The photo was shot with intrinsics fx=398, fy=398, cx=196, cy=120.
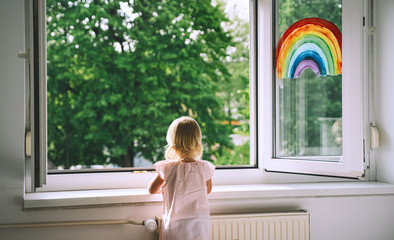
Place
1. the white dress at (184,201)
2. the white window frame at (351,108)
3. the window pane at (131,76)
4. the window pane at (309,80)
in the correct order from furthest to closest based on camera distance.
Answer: the window pane at (131,76), the window pane at (309,80), the white window frame at (351,108), the white dress at (184,201)

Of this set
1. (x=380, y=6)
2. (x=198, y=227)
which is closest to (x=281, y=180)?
(x=198, y=227)

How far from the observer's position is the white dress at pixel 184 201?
5.77 feet

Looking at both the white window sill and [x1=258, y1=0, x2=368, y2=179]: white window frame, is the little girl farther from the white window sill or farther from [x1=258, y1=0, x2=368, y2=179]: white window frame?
[x1=258, y1=0, x2=368, y2=179]: white window frame

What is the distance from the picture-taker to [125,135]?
5.16 metres

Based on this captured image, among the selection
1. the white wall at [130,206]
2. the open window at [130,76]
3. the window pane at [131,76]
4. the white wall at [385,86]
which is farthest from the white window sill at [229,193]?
the window pane at [131,76]

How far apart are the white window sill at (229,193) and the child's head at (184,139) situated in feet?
0.92

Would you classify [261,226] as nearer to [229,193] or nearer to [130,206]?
[229,193]

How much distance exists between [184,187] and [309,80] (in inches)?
39.6

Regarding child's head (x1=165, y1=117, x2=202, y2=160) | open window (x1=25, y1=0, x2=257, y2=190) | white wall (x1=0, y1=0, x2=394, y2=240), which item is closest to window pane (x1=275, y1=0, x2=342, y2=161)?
white wall (x1=0, y1=0, x2=394, y2=240)

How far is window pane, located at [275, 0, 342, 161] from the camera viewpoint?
212 cm

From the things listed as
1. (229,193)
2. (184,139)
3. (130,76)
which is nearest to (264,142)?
(229,193)

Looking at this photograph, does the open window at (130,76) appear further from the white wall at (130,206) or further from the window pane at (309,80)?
the white wall at (130,206)

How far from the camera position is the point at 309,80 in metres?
2.27

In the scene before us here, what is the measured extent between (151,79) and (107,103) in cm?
65
